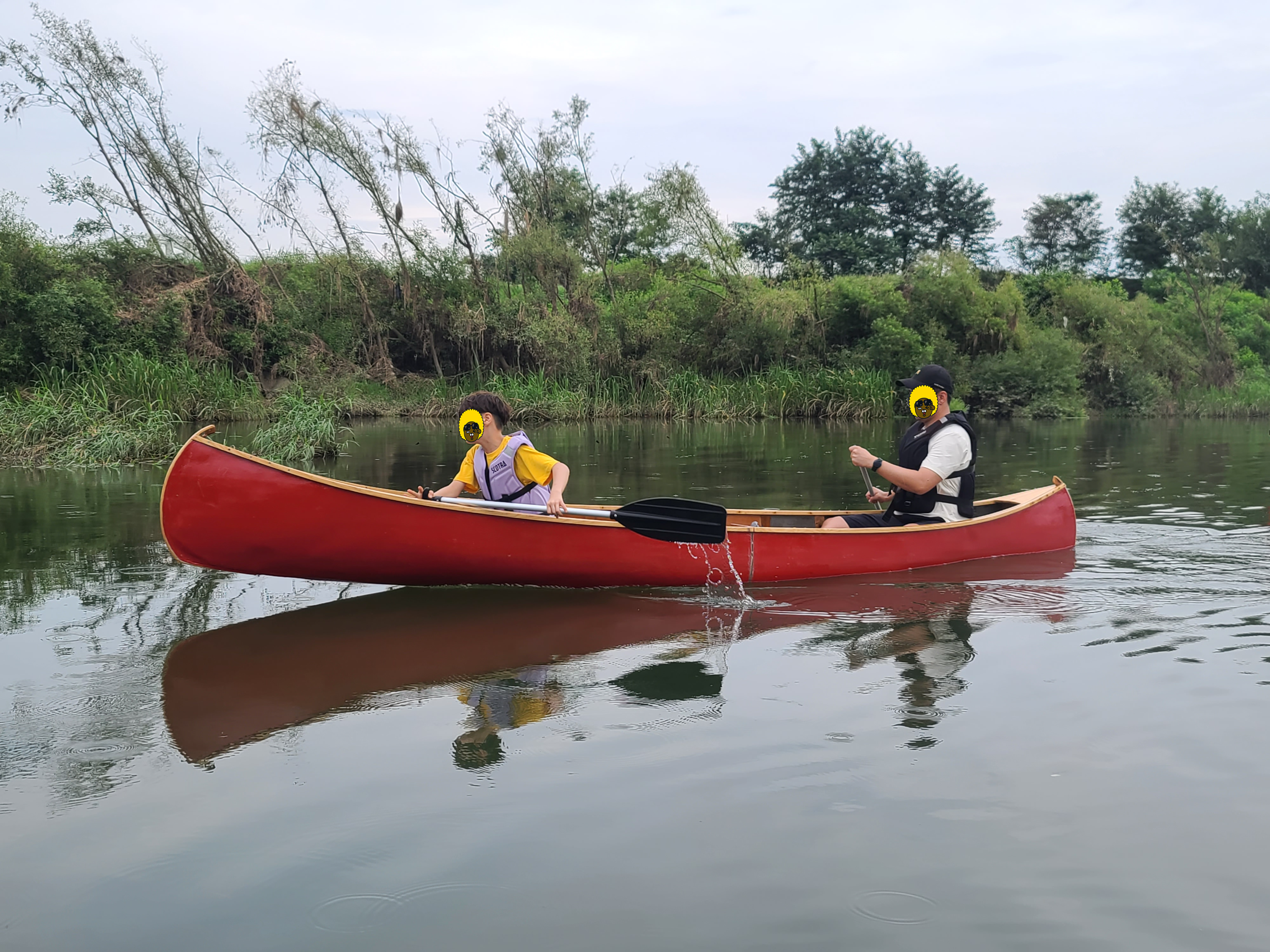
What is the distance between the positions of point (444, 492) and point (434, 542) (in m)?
0.54

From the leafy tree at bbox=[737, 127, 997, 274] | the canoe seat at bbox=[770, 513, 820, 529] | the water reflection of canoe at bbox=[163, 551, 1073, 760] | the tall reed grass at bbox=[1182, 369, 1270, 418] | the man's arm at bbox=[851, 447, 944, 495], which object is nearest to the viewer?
the water reflection of canoe at bbox=[163, 551, 1073, 760]

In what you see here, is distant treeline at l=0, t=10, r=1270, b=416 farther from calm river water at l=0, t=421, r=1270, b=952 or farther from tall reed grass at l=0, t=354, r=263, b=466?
calm river water at l=0, t=421, r=1270, b=952

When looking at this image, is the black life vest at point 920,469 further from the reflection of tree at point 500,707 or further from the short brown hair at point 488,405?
the reflection of tree at point 500,707

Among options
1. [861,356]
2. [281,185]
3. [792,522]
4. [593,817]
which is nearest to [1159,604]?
[792,522]

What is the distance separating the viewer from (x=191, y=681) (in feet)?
15.3

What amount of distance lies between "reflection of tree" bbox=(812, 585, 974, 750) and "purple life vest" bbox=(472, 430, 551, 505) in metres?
1.96

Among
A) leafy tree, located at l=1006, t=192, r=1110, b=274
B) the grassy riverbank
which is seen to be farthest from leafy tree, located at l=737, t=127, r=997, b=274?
the grassy riverbank

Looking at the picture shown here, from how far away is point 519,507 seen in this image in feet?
19.7

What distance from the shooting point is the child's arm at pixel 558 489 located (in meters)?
6.05

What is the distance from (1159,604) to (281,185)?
1020 inches

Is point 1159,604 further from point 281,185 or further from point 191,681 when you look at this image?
point 281,185

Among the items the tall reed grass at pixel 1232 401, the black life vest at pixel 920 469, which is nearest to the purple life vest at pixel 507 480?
the black life vest at pixel 920 469

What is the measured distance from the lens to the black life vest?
6762 millimetres

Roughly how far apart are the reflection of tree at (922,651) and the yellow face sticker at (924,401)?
1167 millimetres
